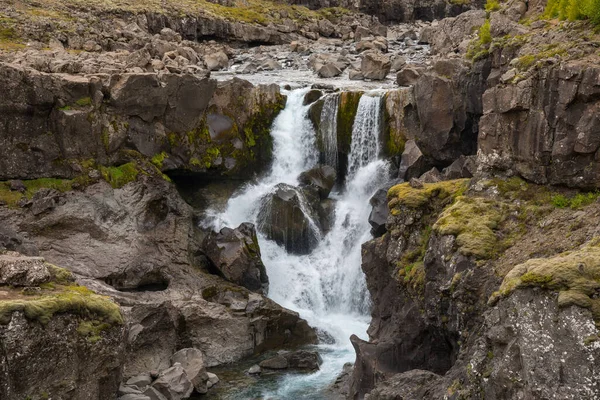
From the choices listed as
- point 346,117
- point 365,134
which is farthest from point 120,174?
point 365,134

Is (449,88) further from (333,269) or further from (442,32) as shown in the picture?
(442,32)

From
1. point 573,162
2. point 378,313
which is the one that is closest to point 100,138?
point 378,313

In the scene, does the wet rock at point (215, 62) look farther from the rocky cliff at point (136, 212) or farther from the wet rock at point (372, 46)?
the rocky cliff at point (136, 212)

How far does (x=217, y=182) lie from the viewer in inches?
1554

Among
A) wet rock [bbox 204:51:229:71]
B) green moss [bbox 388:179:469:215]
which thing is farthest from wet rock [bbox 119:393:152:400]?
wet rock [bbox 204:51:229:71]

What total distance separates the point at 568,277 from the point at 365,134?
87.5 ft

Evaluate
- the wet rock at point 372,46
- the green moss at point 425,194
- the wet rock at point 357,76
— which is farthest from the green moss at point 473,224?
the wet rock at point 372,46

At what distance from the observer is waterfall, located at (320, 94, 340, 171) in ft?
130

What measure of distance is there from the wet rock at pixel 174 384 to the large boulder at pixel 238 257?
327 inches

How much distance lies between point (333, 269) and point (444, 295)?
53.3 ft

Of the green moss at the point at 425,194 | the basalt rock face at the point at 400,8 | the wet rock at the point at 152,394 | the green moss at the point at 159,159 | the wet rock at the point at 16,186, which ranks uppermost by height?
the basalt rock face at the point at 400,8

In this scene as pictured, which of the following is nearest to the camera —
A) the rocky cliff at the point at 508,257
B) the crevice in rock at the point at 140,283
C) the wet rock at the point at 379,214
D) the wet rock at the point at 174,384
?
the rocky cliff at the point at 508,257

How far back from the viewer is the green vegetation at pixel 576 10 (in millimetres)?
21156

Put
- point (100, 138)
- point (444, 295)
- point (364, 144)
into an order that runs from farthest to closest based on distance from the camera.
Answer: point (364, 144), point (100, 138), point (444, 295)
